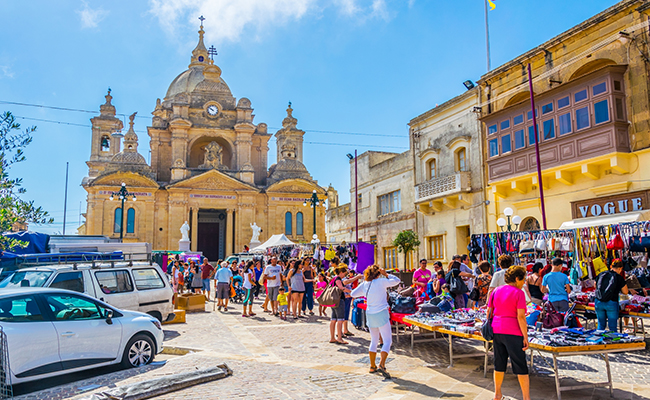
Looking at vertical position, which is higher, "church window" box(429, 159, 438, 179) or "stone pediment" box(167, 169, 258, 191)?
"stone pediment" box(167, 169, 258, 191)

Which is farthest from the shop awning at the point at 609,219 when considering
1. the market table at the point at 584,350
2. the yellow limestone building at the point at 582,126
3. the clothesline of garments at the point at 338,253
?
the market table at the point at 584,350

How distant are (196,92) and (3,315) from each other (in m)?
44.2

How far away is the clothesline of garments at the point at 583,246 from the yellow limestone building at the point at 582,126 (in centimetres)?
143

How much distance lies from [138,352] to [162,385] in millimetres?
1921

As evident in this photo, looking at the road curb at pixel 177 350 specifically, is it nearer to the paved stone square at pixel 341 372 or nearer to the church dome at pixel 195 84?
the paved stone square at pixel 341 372

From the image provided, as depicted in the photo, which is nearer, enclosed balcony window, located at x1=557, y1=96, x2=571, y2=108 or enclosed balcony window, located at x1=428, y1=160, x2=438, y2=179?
enclosed balcony window, located at x1=557, y1=96, x2=571, y2=108

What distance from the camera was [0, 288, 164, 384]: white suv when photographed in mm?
6617

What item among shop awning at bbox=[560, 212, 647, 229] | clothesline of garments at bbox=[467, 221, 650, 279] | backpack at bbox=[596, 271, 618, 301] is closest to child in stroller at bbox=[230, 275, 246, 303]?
clothesline of garments at bbox=[467, 221, 650, 279]

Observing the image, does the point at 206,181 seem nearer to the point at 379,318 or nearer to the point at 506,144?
the point at 506,144

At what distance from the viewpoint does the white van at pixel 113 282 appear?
32.6 feet

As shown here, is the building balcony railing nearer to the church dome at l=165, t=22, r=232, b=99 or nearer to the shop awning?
the shop awning

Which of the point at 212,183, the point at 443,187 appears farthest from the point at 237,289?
the point at 212,183

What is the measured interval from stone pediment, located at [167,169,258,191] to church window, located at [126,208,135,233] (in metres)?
Result: 3.76

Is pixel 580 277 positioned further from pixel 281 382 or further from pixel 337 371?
pixel 281 382
